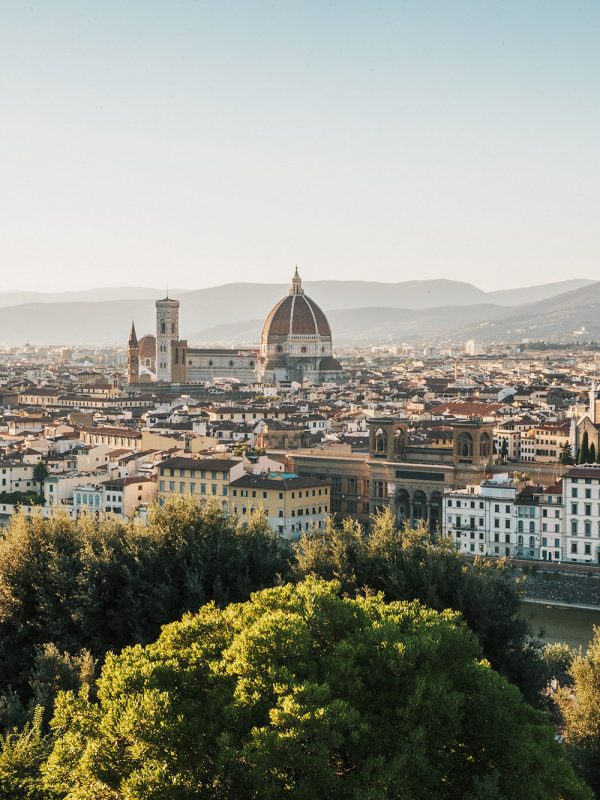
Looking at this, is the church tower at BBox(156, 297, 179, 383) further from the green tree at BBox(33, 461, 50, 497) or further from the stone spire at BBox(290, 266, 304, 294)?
the green tree at BBox(33, 461, 50, 497)

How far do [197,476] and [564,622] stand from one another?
42.8ft

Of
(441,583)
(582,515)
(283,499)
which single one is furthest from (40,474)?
(441,583)

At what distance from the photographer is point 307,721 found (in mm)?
11094

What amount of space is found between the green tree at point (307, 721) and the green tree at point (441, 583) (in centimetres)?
589

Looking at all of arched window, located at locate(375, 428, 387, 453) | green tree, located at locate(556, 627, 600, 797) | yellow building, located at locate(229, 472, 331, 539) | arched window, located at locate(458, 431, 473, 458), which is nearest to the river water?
yellow building, located at locate(229, 472, 331, 539)

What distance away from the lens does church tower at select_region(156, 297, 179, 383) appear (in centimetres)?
11056

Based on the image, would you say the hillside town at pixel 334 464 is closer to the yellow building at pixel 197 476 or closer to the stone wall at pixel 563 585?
the yellow building at pixel 197 476

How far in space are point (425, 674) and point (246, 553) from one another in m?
8.94

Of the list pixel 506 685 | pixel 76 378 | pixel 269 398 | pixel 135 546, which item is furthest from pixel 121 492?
pixel 76 378

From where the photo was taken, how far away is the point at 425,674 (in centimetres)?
1219

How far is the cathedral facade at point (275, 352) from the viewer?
111 m

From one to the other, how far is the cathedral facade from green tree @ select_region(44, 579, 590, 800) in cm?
9607

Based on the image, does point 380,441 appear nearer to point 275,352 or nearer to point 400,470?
point 400,470

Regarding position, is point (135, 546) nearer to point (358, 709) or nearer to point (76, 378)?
point (358, 709)
